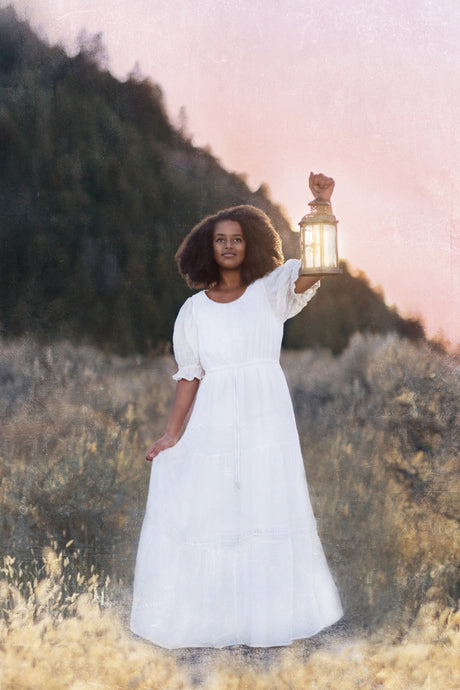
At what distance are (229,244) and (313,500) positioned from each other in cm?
179

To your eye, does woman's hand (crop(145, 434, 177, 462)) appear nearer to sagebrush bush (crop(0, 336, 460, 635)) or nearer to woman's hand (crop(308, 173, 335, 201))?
sagebrush bush (crop(0, 336, 460, 635))

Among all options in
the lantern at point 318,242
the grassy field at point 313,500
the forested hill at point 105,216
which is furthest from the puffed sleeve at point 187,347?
the forested hill at point 105,216

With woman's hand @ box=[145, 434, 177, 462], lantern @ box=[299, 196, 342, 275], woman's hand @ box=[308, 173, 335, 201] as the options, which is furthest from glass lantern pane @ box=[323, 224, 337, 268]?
woman's hand @ box=[145, 434, 177, 462]

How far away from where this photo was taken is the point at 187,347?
409 centimetres

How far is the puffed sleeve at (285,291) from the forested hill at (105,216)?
173cm

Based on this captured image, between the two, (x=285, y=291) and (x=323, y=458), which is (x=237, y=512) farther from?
(x=323, y=458)

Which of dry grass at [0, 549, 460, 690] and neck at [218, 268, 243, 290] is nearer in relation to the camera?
dry grass at [0, 549, 460, 690]

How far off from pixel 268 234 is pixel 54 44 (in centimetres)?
209

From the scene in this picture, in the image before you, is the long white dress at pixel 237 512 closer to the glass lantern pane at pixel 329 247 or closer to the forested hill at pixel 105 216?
the glass lantern pane at pixel 329 247

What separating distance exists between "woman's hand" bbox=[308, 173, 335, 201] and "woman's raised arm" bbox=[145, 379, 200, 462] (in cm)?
100

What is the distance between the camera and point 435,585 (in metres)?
4.57

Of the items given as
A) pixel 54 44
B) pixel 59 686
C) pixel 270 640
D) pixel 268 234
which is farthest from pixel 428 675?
pixel 54 44

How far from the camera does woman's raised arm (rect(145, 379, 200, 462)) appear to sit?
4.07 metres

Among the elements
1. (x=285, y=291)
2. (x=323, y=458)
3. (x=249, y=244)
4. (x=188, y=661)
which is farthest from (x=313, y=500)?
(x=249, y=244)
